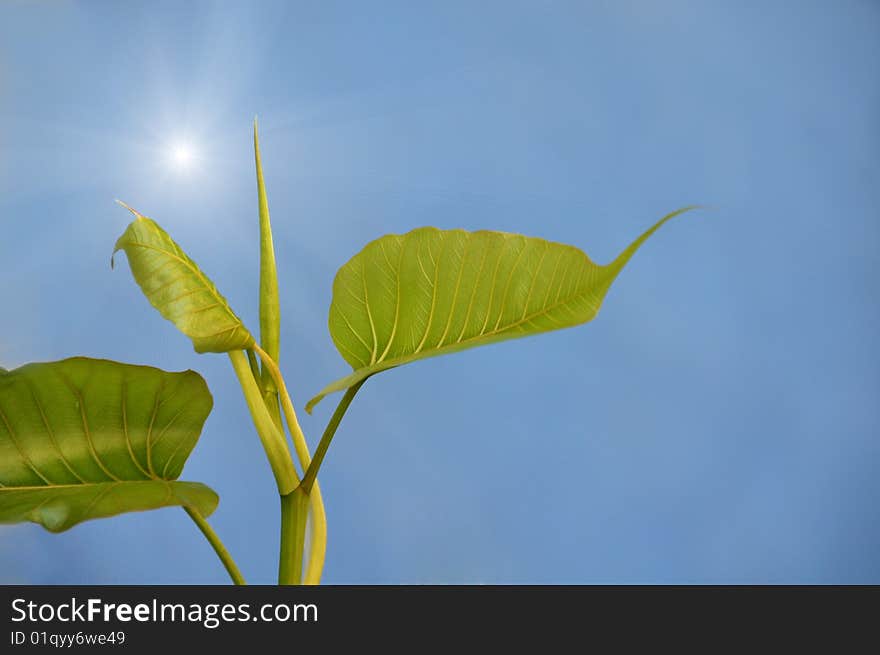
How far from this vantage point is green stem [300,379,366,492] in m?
0.53

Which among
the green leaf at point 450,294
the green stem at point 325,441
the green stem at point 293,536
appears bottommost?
the green stem at point 293,536

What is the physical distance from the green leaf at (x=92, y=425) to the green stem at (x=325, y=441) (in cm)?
8

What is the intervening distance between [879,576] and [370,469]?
1471 mm

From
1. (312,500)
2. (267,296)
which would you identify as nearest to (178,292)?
(267,296)

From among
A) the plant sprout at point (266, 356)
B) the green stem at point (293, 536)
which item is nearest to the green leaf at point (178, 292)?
the plant sprout at point (266, 356)

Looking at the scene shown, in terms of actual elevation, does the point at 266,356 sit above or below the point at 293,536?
above

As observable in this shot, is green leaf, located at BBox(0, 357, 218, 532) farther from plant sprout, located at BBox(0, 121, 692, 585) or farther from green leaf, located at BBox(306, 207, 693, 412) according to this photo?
green leaf, located at BBox(306, 207, 693, 412)

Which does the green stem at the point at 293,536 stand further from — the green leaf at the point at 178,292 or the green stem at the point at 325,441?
the green leaf at the point at 178,292

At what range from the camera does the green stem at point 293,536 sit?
1.79 ft

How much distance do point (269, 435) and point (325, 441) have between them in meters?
0.05

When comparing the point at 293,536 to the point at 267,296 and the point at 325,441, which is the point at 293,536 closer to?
the point at 325,441

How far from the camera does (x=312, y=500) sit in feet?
1.86

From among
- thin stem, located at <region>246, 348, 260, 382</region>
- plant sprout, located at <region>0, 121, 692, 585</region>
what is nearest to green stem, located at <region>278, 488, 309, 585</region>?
plant sprout, located at <region>0, 121, 692, 585</region>

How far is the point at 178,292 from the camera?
53 cm
